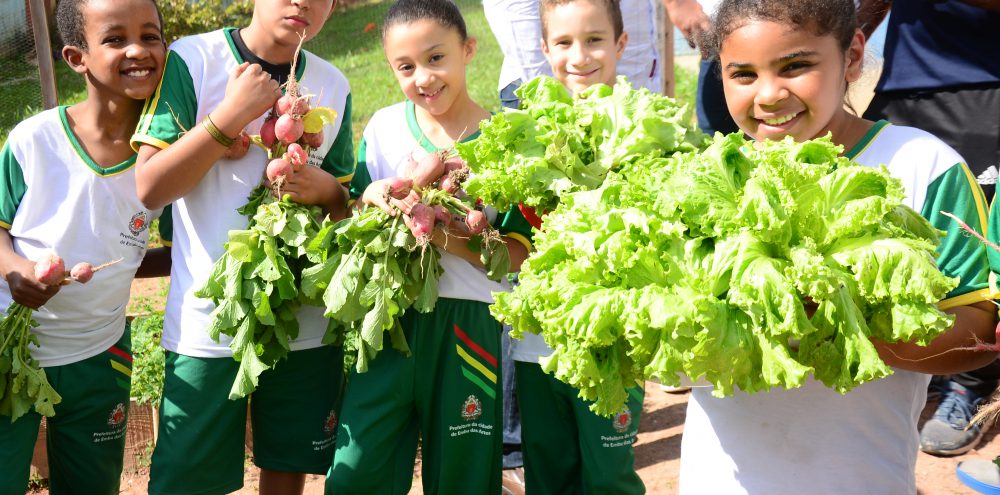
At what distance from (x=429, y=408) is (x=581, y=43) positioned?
1.62 m

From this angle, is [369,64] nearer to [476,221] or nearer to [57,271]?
[57,271]

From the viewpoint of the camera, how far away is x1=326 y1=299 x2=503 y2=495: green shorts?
3.49m

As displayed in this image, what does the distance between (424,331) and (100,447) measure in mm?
1425

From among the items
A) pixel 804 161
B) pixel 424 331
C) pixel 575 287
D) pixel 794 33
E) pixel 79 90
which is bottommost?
pixel 79 90

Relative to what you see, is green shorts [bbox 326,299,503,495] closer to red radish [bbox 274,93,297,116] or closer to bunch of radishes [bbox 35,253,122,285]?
red radish [bbox 274,93,297,116]

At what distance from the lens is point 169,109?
138 inches

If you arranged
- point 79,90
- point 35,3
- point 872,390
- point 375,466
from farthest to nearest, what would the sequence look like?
point 79,90 < point 35,3 < point 375,466 < point 872,390

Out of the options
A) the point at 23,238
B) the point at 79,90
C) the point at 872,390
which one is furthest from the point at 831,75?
the point at 79,90

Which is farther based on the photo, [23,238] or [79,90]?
[79,90]

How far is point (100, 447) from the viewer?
150 inches

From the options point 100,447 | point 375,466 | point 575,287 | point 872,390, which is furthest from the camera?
point 100,447

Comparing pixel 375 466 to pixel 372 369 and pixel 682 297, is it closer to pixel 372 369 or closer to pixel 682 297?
pixel 372 369

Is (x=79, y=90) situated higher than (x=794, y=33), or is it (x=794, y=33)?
(x=794, y=33)

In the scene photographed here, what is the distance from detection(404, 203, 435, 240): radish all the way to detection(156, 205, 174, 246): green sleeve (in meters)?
1.22
